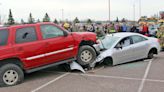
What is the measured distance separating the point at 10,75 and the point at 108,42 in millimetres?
4682

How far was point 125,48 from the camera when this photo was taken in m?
11.3

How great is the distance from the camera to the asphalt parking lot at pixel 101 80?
7695mm

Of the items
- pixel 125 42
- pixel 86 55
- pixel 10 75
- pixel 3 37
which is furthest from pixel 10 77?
pixel 125 42

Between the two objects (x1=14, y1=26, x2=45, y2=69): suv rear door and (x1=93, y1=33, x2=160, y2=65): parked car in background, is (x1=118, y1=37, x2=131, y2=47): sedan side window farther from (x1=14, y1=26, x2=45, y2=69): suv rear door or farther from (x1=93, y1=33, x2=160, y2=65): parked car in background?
(x1=14, y1=26, x2=45, y2=69): suv rear door

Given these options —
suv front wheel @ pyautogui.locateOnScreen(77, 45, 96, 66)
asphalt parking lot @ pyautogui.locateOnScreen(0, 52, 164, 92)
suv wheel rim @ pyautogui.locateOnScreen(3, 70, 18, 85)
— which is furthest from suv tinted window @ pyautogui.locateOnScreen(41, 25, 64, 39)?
suv wheel rim @ pyautogui.locateOnScreen(3, 70, 18, 85)

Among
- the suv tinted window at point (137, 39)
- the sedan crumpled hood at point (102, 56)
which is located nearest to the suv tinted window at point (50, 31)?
the sedan crumpled hood at point (102, 56)

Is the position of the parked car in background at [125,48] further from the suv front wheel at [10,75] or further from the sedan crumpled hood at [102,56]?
the suv front wheel at [10,75]

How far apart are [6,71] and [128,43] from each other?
5.46 m

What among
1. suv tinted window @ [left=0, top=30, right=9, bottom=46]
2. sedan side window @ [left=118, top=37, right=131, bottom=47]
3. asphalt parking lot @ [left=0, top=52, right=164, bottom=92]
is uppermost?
suv tinted window @ [left=0, top=30, right=9, bottom=46]

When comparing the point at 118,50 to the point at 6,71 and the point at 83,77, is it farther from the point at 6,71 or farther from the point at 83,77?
the point at 6,71

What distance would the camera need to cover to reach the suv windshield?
11.2 metres

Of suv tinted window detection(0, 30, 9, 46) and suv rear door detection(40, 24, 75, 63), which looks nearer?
suv tinted window detection(0, 30, 9, 46)

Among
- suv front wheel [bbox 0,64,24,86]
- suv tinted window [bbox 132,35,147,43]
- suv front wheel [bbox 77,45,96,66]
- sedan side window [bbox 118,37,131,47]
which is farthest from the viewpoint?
suv tinted window [bbox 132,35,147,43]

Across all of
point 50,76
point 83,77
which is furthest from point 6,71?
point 83,77
